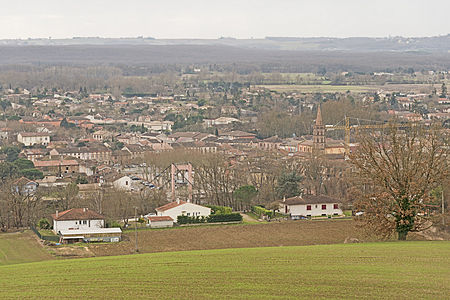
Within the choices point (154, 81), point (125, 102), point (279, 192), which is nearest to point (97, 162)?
point (279, 192)

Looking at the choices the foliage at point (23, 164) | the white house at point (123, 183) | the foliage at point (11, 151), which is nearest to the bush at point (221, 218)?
the white house at point (123, 183)

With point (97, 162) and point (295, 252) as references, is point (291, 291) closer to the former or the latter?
point (295, 252)

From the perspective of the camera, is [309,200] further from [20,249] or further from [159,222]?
[20,249]

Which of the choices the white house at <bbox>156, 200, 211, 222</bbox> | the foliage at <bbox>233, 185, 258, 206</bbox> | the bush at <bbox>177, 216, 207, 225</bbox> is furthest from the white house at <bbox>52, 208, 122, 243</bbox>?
the foliage at <bbox>233, 185, 258, 206</bbox>

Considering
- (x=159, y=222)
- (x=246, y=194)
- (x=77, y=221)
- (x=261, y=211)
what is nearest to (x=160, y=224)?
(x=159, y=222)

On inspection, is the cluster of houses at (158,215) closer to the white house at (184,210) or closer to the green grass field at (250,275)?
the white house at (184,210)

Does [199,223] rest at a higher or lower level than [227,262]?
lower
